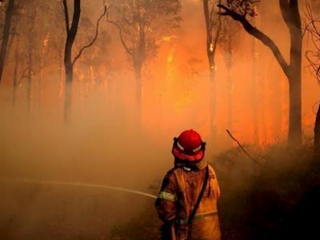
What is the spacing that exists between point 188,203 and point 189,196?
70 mm

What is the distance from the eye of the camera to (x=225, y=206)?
773cm

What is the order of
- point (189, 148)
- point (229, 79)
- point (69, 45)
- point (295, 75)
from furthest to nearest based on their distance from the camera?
point (229, 79) < point (69, 45) < point (295, 75) < point (189, 148)

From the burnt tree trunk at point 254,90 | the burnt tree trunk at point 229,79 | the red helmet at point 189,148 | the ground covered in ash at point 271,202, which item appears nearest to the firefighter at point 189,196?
the red helmet at point 189,148

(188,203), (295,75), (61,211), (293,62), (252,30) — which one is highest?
(252,30)

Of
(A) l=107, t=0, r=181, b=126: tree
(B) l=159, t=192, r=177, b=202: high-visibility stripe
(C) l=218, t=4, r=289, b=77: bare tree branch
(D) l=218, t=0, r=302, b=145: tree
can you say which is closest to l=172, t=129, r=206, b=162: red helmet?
(B) l=159, t=192, r=177, b=202: high-visibility stripe

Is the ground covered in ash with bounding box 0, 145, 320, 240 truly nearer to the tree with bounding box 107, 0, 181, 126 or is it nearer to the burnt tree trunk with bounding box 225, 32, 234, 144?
the burnt tree trunk with bounding box 225, 32, 234, 144

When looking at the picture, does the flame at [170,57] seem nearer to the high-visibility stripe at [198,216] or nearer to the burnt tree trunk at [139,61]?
the burnt tree trunk at [139,61]

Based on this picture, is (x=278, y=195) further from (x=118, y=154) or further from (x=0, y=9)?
(x=0, y=9)

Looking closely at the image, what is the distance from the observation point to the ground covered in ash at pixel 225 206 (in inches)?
242

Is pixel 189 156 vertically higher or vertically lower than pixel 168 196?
higher

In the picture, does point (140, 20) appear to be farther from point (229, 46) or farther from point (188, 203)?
point (188, 203)

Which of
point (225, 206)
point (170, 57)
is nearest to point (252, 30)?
point (225, 206)

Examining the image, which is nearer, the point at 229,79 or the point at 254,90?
the point at 254,90

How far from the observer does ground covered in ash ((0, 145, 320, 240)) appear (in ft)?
20.2
